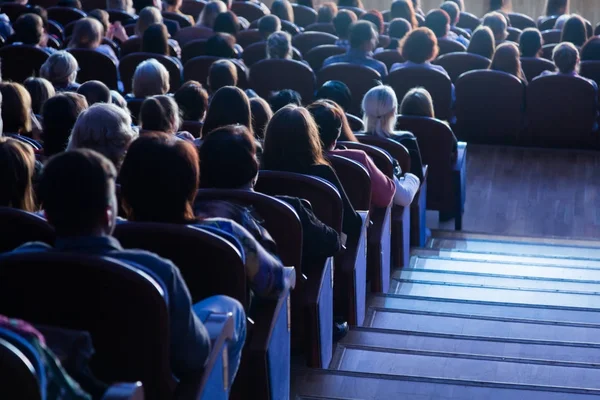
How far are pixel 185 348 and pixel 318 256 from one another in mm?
1021

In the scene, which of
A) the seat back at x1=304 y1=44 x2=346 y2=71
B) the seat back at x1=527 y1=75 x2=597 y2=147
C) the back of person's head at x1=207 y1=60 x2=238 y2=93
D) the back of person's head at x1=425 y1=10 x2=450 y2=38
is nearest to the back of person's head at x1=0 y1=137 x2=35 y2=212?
the back of person's head at x1=207 y1=60 x2=238 y2=93

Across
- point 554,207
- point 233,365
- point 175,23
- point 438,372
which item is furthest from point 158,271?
point 175,23

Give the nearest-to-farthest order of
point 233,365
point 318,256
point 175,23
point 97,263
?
point 97,263 < point 233,365 < point 318,256 < point 175,23

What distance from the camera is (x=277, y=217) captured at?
8.52 feet

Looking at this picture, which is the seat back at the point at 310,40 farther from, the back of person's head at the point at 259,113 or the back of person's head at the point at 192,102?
the back of person's head at the point at 259,113

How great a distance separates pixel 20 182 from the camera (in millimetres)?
2422

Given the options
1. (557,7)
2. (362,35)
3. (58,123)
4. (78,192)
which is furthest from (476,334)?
(557,7)

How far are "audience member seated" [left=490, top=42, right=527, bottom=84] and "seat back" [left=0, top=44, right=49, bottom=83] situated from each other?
3202mm

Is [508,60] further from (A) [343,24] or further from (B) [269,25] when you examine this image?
(B) [269,25]

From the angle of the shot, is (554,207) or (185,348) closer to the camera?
(185,348)

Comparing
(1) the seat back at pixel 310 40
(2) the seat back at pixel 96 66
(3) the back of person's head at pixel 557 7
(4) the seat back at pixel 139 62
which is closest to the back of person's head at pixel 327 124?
(4) the seat back at pixel 139 62

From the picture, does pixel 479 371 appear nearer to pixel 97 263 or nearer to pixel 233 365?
pixel 233 365

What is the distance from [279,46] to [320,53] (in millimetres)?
876

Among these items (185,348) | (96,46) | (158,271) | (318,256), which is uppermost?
(158,271)
